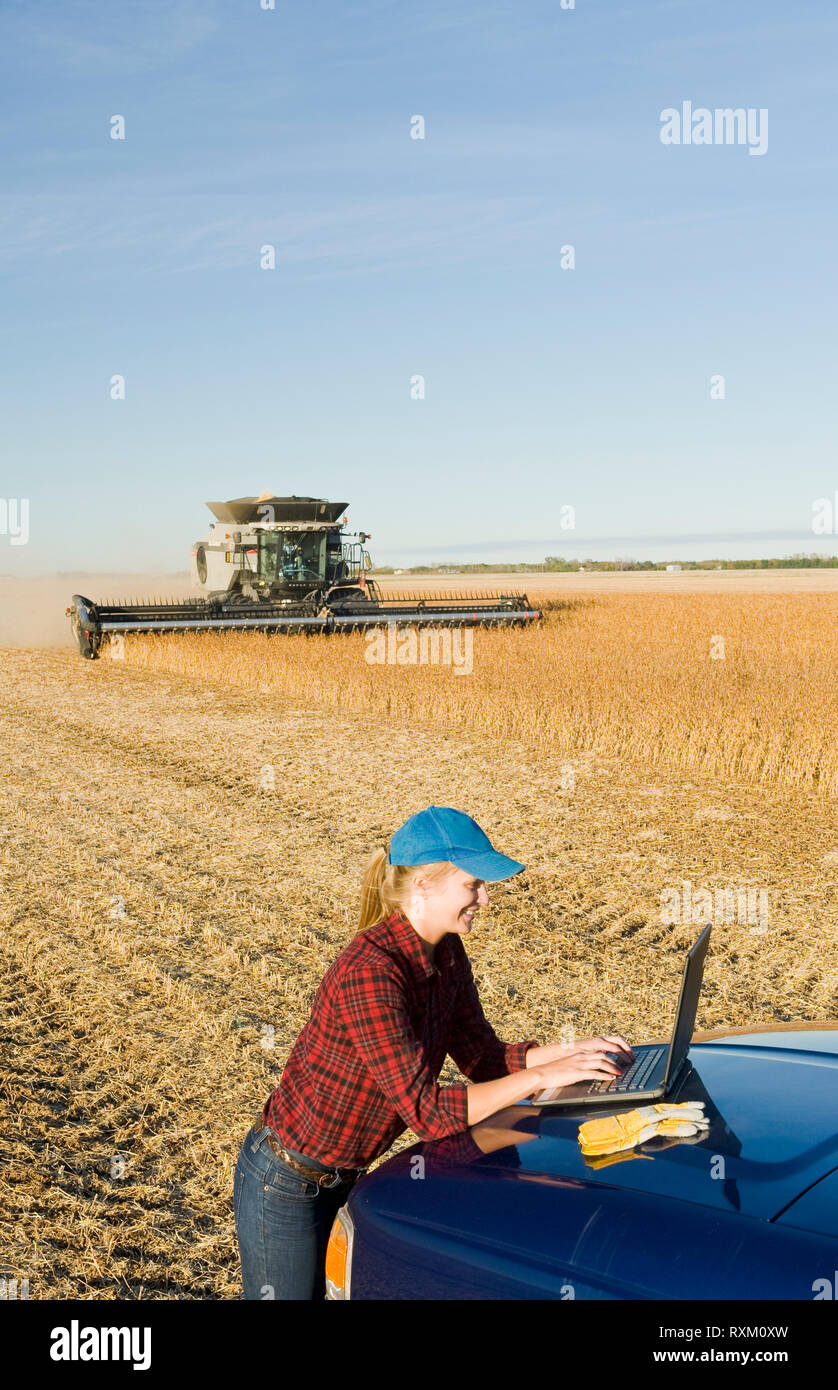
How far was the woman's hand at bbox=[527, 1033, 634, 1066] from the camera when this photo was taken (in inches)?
97.2

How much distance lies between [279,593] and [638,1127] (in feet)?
79.0

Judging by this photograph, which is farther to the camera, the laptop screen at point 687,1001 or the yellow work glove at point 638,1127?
the laptop screen at point 687,1001

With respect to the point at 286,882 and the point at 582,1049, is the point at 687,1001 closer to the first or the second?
the point at 582,1049

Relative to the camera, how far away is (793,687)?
14.4 m

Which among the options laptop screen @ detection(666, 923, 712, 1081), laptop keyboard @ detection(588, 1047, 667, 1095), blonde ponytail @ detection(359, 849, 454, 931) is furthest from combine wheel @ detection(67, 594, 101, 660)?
→ laptop screen @ detection(666, 923, 712, 1081)

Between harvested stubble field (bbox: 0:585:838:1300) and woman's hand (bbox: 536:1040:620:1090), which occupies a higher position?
woman's hand (bbox: 536:1040:620:1090)

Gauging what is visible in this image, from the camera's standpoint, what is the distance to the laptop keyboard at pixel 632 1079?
7.72 feet

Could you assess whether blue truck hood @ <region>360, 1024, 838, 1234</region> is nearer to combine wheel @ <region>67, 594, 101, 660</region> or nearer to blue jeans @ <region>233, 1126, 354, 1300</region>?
blue jeans @ <region>233, 1126, 354, 1300</region>

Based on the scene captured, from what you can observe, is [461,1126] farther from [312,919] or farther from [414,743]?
[414,743]

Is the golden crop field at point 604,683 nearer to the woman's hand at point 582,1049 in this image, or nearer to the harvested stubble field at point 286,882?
the harvested stubble field at point 286,882

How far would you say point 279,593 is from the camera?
25.8 m

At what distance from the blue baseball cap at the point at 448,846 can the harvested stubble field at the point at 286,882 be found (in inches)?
68.9

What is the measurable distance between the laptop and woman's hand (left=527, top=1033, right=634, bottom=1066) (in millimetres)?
46

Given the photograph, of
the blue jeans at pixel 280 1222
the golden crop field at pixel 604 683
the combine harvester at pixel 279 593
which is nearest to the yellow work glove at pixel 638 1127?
the blue jeans at pixel 280 1222
